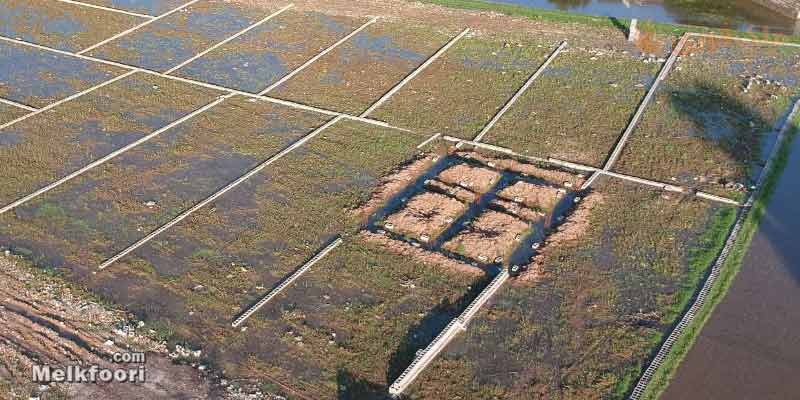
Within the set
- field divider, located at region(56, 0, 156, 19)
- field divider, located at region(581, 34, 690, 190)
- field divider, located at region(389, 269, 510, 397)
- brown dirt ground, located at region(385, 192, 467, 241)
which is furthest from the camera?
field divider, located at region(56, 0, 156, 19)

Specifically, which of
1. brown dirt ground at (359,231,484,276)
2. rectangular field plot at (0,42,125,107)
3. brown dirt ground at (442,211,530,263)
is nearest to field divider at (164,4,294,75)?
rectangular field plot at (0,42,125,107)

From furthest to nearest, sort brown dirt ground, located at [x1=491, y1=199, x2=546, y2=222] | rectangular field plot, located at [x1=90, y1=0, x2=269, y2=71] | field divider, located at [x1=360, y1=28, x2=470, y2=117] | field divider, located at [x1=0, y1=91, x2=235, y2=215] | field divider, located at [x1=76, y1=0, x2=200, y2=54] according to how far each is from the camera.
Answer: field divider, located at [x1=76, y1=0, x2=200, y2=54]
rectangular field plot, located at [x1=90, y1=0, x2=269, y2=71]
field divider, located at [x1=360, y1=28, x2=470, y2=117]
field divider, located at [x1=0, y1=91, x2=235, y2=215]
brown dirt ground, located at [x1=491, y1=199, x2=546, y2=222]

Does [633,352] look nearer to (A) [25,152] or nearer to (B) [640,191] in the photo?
(B) [640,191]

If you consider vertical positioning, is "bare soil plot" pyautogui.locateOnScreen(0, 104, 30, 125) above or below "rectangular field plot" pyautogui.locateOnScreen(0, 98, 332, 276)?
above

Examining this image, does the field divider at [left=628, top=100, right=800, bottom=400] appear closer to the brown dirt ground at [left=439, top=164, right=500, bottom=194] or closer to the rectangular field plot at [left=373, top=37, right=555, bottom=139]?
the brown dirt ground at [left=439, top=164, right=500, bottom=194]

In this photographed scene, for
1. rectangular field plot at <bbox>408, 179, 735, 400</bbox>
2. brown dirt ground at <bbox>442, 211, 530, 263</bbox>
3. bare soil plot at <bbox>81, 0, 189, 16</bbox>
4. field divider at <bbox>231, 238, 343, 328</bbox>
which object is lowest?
rectangular field plot at <bbox>408, 179, 735, 400</bbox>

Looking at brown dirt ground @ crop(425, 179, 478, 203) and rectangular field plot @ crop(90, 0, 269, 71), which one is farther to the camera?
rectangular field plot @ crop(90, 0, 269, 71)

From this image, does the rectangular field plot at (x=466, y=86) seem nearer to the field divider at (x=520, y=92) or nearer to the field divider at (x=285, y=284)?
the field divider at (x=520, y=92)

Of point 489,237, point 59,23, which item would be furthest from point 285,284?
point 59,23
